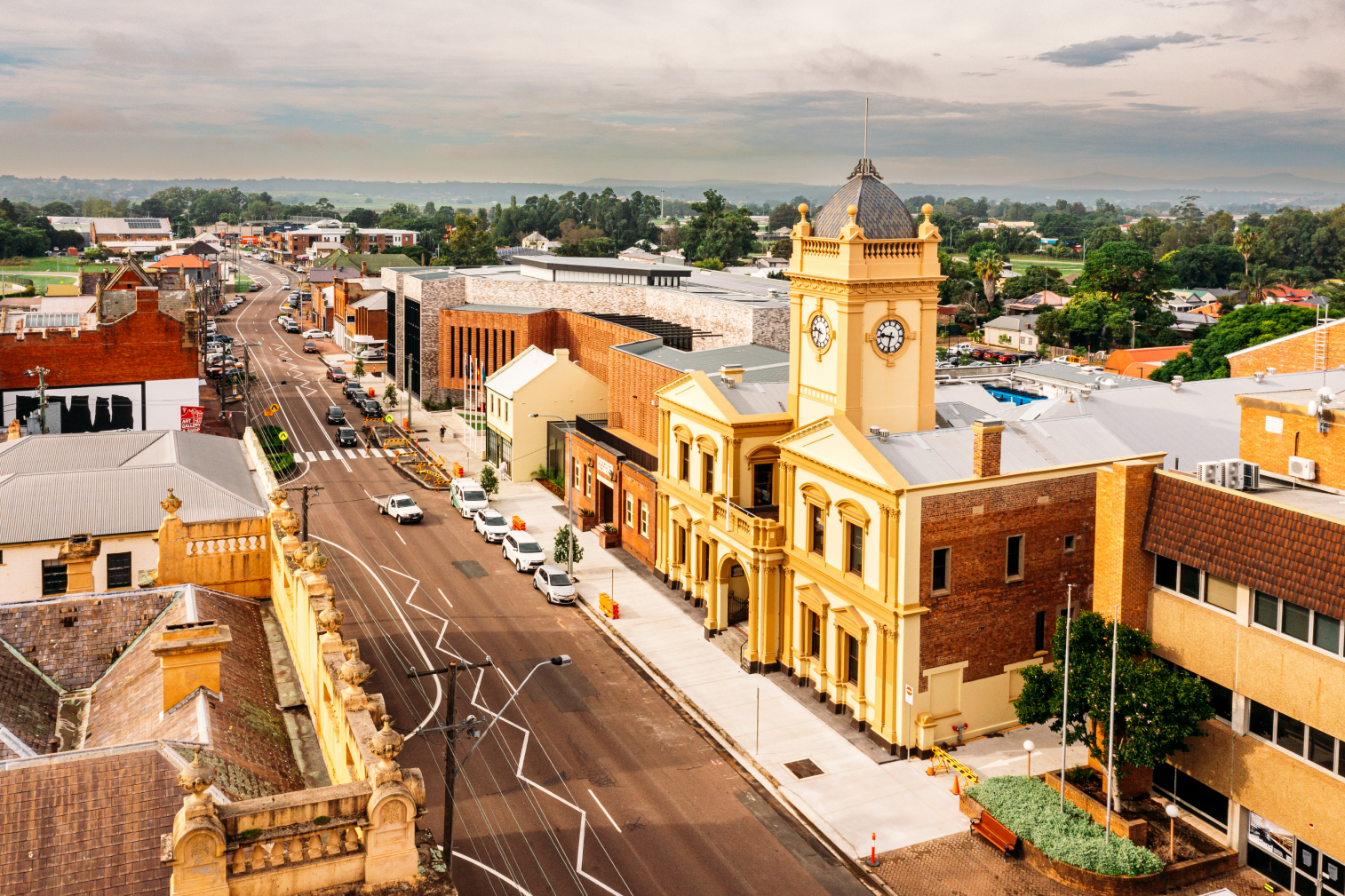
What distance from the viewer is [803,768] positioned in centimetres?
3991

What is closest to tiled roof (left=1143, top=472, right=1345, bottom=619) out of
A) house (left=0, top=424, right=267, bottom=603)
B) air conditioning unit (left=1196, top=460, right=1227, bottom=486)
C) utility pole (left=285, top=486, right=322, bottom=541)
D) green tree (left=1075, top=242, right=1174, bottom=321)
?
air conditioning unit (left=1196, top=460, right=1227, bottom=486)

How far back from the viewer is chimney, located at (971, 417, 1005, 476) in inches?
1580

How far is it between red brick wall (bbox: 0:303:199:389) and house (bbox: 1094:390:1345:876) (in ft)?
215

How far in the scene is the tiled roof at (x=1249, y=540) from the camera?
29766 millimetres

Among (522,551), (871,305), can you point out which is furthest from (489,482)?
(871,305)

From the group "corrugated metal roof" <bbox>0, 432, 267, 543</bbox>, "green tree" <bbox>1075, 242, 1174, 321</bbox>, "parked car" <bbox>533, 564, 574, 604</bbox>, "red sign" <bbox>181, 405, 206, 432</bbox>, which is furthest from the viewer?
"green tree" <bbox>1075, 242, 1174, 321</bbox>

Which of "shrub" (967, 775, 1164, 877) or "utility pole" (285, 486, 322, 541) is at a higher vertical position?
"utility pole" (285, 486, 322, 541)

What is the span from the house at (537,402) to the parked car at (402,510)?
1060cm

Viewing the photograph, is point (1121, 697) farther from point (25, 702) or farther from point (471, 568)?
point (471, 568)

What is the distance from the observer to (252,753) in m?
19.0

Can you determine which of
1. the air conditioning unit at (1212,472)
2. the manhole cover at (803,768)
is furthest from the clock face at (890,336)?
the manhole cover at (803,768)

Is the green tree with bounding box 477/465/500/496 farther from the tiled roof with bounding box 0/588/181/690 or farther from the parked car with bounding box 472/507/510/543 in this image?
the tiled roof with bounding box 0/588/181/690

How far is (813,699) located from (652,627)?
10.6 meters

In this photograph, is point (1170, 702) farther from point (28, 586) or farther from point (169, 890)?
point (28, 586)
